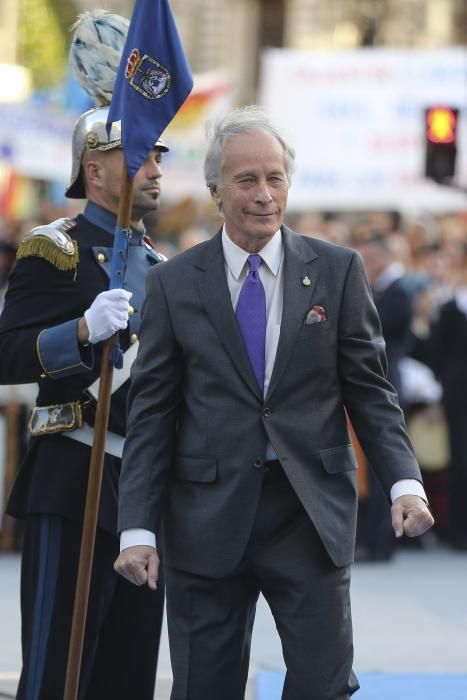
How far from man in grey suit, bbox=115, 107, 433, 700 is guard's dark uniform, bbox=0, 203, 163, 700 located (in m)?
0.55

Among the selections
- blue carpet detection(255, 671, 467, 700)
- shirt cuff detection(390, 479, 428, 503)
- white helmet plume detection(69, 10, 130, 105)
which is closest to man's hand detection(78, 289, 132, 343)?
white helmet plume detection(69, 10, 130, 105)

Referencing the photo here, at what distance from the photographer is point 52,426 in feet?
16.1

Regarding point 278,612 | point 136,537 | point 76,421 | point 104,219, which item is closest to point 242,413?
point 136,537

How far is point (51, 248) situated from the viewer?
4922mm

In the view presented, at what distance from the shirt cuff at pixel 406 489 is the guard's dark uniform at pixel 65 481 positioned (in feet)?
3.24

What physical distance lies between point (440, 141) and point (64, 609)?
824 centimetres

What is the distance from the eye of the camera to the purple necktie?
426cm

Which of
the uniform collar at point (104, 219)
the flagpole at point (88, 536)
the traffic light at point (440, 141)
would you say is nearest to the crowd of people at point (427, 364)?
the traffic light at point (440, 141)

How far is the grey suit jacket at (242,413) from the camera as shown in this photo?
4.21 meters

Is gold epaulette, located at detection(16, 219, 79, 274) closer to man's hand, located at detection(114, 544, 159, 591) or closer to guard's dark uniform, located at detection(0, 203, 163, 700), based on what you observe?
guard's dark uniform, located at detection(0, 203, 163, 700)

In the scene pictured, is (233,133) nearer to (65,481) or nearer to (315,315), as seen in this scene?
(315,315)

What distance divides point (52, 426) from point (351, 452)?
0.99m

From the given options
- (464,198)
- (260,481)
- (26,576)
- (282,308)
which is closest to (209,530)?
(260,481)

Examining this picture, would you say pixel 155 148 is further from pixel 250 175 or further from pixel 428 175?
pixel 428 175
